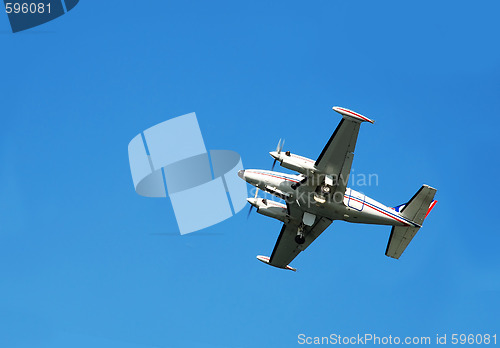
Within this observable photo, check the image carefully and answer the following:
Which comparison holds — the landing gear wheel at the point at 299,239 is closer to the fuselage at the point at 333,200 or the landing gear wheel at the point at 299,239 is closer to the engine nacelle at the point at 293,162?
the fuselage at the point at 333,200

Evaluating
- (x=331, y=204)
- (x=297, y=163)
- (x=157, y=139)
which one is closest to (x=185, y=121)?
(x=157, y=139)

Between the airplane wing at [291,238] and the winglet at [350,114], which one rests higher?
the winglet at [350,114]

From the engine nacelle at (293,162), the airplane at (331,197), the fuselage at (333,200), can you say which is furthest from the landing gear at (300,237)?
the engine nacelle at (293,162)

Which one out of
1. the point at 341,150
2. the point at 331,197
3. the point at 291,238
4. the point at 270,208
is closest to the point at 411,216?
the point at 331,197

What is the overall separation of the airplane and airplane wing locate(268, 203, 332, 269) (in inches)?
3.6

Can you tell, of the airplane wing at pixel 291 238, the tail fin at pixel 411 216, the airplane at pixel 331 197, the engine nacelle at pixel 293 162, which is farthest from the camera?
the airplane wing at pixel 291 238

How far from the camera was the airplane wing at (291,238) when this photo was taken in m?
53.6

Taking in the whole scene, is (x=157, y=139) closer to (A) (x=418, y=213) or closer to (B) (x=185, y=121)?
(B) (x=185, y=121)

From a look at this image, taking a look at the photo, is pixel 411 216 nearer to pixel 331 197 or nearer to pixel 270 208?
pixel 331 197

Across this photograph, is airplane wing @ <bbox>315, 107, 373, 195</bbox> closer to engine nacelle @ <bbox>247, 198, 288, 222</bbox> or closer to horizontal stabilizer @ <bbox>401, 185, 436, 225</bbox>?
horizontal stabilizer @ <bbox>401, 185, 436, 225</bbox>

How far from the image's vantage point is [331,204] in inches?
1940

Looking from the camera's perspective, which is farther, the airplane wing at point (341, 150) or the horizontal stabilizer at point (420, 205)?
the horizontal stabilizer at point (420, 205)

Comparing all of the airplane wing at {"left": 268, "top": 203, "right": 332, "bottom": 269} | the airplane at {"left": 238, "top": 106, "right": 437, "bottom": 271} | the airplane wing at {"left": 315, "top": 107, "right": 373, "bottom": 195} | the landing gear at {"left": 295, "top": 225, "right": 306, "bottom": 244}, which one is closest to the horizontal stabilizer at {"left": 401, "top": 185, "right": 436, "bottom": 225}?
the airplane at {"left": 238, "top": 106, "right": 437, "bottom": 271}

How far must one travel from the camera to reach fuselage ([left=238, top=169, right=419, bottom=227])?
4903 cm
